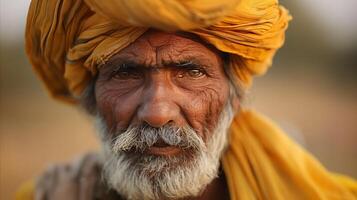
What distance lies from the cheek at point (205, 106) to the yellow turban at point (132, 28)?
0.51ft

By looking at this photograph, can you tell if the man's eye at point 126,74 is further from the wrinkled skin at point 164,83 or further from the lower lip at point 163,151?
the lower lip at point 163,151

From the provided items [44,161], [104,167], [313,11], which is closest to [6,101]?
[44,161]

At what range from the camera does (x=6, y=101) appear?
1612 cm

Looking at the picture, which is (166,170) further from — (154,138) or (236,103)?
(236,103)

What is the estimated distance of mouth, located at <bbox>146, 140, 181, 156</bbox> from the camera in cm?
278

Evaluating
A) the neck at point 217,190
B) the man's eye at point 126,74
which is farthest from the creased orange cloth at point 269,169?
the man's eye at point 126,74

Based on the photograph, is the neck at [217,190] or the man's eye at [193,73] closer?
the man's eye at [193,73]

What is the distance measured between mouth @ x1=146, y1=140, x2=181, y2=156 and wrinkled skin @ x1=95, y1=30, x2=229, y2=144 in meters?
0.11

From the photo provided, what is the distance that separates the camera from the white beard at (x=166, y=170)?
2.82 m

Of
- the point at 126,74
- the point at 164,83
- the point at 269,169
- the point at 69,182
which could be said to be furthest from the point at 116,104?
the point at 269,169

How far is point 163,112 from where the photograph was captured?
8.77 feet

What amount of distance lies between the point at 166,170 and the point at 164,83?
38cm

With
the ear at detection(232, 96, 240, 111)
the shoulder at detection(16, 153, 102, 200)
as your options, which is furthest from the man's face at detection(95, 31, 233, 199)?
the shoulder at detection(16, 153, 102, 200)

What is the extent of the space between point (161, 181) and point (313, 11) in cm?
1787
